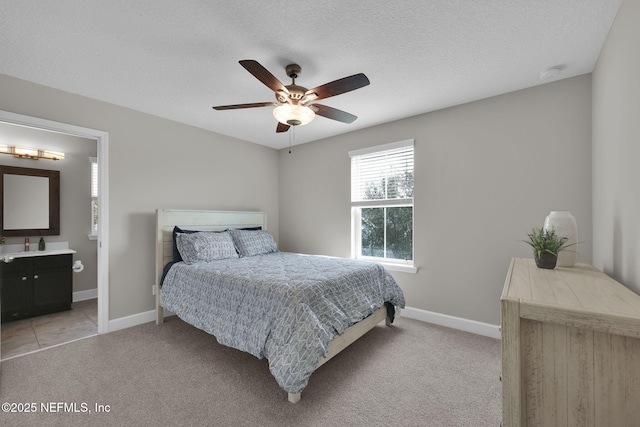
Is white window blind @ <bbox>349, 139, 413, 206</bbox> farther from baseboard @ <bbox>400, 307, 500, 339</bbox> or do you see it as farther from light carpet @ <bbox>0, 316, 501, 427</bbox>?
light carpet @ <bbox>0, 316, 501, 427</bbox>

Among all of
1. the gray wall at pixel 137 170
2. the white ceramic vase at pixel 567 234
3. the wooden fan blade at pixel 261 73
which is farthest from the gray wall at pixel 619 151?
the gray wall at pixel 137 170

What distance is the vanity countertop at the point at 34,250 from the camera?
3.24 meters

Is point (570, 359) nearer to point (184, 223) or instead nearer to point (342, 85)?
point (342, 85)

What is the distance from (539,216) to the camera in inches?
98.8

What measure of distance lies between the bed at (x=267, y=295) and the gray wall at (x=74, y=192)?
1900 millimetres

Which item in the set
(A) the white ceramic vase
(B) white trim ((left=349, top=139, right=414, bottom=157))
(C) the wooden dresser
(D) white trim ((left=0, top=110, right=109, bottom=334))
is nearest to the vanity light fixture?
(D) white trim ((left=0, top=110, right=109, bottom=334))

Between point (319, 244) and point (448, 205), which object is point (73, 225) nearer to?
point (319, 244)

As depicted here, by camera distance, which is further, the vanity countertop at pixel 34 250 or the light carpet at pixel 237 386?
the vanity countertop at pixel 34 250

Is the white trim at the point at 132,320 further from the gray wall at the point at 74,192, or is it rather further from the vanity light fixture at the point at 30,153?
the vanity light fixture at the point at 30,153

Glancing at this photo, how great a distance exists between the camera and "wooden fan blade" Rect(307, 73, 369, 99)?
1.74 metres

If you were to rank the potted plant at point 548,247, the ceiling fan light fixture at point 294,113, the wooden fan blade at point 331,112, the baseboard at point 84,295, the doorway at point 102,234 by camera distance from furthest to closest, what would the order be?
the baseboard at point 84,295
the doorway at point 102,234
the wooden fan blade at point 331,112
the ceiling fan light fixture at point 294,113
the potted plant at point 548,247

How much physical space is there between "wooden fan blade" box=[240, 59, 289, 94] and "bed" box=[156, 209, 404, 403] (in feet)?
4.76

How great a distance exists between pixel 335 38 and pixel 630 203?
77.8 inches

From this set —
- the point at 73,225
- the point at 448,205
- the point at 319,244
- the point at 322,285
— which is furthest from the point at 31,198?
the point at 448,205
